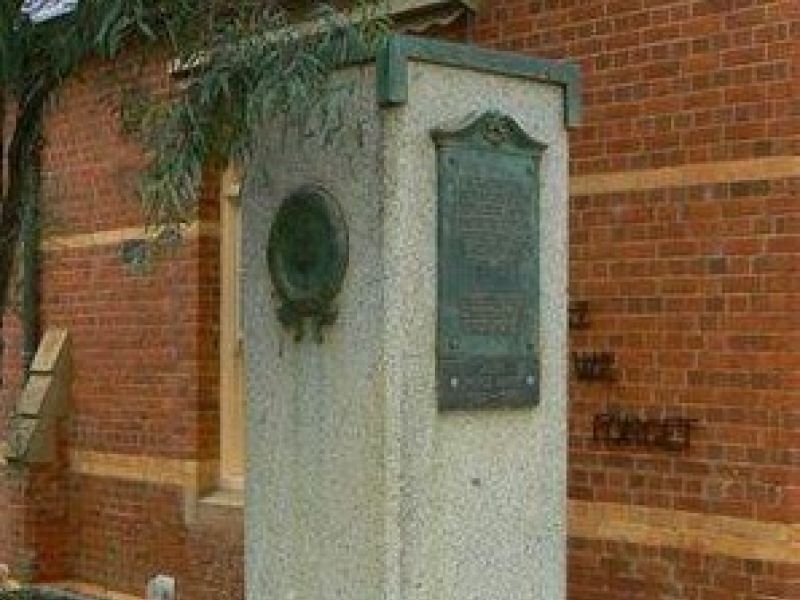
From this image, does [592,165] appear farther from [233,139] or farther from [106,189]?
[106,189]

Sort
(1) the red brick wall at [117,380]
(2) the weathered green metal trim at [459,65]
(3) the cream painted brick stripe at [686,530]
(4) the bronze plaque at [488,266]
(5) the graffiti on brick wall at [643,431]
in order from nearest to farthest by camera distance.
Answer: (2) the weathered green metal trim at [459,65], (4) the bronze plaque at [488,266], (3) the cream painted brick stripe at [686,530], (5) the graffiti on brick wall at [643,431], (1) the red brick wall at [117,380]

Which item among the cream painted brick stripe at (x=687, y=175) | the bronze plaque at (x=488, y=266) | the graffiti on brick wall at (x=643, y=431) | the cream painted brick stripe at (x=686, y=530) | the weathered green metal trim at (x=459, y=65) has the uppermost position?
the weathered green metal trim at (x=459, y=65)

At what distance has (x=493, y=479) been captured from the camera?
16.9ft

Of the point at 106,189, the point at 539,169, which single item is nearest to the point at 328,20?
the point at 539,169

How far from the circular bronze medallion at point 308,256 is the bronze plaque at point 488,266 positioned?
1.14 ft

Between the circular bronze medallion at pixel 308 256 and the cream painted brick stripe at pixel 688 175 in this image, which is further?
the cream painted brick stripe at pixel 688 175

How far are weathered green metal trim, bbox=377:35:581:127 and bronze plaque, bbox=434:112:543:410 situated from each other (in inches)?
7.1

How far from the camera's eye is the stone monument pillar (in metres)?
4.89

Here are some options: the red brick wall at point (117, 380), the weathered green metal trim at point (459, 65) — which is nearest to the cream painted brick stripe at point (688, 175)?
the weathered green metal trim at point (459, 65)

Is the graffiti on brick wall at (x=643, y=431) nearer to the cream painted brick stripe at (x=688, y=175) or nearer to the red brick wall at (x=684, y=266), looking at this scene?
the red brick wall at (x=684, y=266)

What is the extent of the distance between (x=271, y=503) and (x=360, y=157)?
126cm

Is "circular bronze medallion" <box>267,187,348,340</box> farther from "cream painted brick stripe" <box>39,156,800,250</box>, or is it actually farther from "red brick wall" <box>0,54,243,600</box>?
"red brick wall" <box>0,54,243,600</box>

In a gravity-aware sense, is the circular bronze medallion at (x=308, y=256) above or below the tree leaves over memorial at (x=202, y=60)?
below

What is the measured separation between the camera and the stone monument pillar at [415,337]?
4.89 meters
